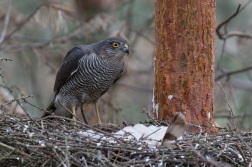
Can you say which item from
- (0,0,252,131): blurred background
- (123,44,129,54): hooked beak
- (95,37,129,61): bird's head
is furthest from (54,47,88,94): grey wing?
(0,0,252,131): blurred background

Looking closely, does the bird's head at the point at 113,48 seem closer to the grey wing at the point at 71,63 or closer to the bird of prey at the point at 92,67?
the bird of prey at the point at 92,67

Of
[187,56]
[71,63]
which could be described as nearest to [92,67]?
[71,63]

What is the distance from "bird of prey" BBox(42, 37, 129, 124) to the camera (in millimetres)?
5355

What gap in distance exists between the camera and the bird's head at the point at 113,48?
5270mm

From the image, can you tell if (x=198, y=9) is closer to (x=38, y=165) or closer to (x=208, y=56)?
(x=208, y=56)

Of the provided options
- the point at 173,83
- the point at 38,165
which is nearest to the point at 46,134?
the point at 38,165

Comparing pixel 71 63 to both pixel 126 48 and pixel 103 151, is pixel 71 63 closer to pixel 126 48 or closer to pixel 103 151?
pixel 126 48

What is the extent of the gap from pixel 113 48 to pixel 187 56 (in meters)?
1.23

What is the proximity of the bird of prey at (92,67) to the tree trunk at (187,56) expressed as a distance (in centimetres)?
94

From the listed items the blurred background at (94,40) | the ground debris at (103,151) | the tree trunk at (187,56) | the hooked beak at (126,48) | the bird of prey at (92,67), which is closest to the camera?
the ground debris at (103,151)

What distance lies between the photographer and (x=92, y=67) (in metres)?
5.39

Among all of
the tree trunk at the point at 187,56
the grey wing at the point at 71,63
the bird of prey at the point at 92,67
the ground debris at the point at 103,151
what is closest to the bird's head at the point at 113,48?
the bird of prey at the point at 92,67

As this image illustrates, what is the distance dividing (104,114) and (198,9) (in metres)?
2.84

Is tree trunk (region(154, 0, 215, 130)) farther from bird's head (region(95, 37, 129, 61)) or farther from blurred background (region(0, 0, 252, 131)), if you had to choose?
blurred background (region(0, 0, 252, 131))
